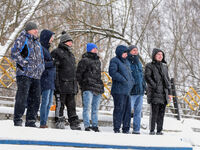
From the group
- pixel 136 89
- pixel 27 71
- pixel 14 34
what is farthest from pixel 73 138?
pixel 14 34

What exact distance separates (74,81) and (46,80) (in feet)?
1.77

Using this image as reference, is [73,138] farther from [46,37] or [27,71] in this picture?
[46,37]

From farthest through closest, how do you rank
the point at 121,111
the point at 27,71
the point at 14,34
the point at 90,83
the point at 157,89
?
the point at 14,34 → the point at 157,89 → the point at 121,111 → the point at 90,83 → the point at 27,71

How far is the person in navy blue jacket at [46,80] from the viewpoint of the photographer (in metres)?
5.25

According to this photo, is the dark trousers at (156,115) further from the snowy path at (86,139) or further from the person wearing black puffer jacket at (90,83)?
the snowy path at (86,139)

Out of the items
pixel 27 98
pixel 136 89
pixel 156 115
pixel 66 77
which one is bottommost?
pixel 156 115

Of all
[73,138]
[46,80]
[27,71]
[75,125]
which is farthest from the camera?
[75,125]

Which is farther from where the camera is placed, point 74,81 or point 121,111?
point 121,111

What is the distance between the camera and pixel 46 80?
17.3 feet

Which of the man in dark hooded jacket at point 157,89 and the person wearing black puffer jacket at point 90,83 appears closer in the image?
the person wearing black puffer jacket at point 90,83

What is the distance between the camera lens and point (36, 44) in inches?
185

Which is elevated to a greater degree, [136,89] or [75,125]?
[136,89]

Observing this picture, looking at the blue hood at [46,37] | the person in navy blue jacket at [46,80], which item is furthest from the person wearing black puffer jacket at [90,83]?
the blue hood at [46,37]

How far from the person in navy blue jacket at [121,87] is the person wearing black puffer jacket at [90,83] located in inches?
12.4
